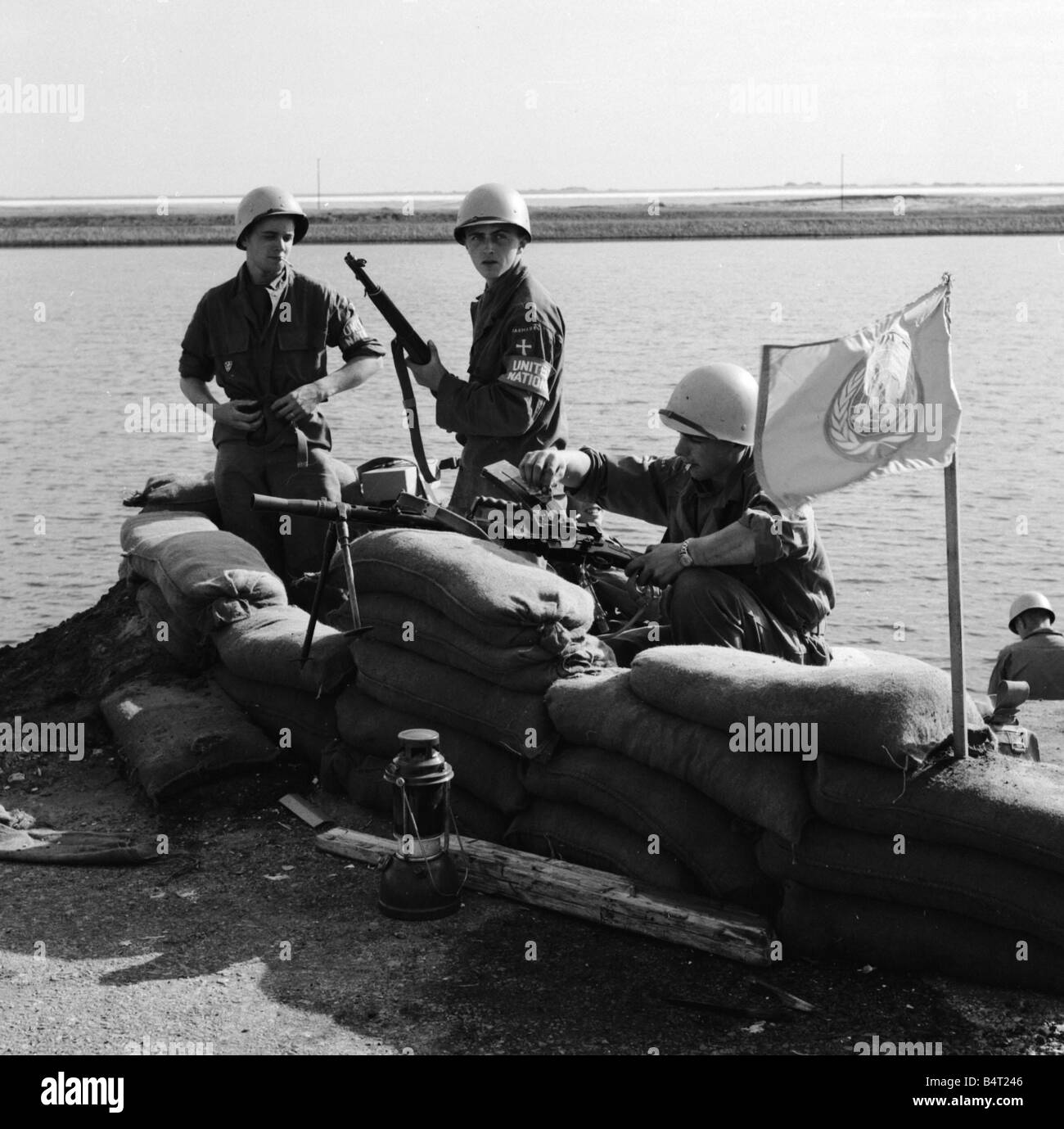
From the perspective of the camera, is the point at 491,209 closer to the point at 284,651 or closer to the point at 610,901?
the point at 284,651

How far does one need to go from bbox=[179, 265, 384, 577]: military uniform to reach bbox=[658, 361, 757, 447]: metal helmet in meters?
2.59

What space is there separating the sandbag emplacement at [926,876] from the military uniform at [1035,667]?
452cm

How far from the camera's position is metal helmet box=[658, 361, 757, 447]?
599 centimetres

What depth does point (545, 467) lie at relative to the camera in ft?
21.9

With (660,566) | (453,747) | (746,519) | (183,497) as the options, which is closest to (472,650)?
(453,747)

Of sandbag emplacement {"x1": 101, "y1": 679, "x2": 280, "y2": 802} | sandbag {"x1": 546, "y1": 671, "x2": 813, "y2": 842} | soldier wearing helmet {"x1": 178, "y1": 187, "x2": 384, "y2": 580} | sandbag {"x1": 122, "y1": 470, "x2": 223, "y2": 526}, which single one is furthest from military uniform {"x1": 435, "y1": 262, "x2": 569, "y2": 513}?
sandbag {"x1": 546, "y1": 671, "x2": 813, "y2": 842}

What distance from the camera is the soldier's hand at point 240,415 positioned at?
26.2 ft

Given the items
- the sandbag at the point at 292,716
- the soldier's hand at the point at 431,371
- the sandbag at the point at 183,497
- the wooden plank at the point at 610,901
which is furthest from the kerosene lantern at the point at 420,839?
the sandbag at the point at 183,497

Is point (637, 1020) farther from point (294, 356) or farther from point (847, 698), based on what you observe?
point (294, 356)

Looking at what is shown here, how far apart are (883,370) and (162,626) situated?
4.03 m

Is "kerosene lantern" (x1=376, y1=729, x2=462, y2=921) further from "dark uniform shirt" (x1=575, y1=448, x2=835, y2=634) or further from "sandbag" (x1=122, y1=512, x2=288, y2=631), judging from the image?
"sandbag" (x1=122, y1=512, x2=288, y2=631)

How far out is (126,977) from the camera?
5.06 metres
